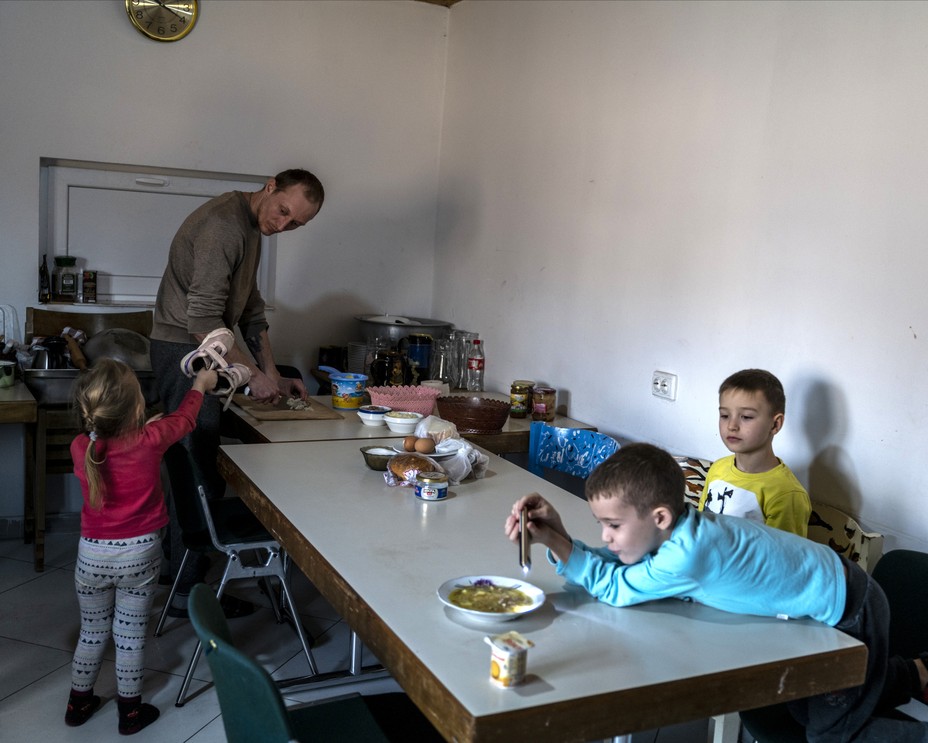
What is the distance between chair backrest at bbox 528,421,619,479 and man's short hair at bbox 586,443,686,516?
4.57 ft

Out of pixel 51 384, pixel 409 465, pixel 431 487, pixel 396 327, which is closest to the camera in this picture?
pixel 431 487

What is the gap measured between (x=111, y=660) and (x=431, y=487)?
4.33 feet

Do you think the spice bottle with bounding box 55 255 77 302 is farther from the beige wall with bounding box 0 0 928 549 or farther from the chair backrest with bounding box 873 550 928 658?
the chair backrest with bounding box 873 550 928 658

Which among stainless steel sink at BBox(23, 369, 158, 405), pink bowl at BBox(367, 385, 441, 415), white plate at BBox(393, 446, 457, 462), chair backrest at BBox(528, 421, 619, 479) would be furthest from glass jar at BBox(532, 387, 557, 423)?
stainless steel sink at BBox(23, 369, 158, 405)

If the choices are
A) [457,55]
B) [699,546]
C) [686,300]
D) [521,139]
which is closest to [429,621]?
[699,546]

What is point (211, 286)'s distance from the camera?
9.43 feet

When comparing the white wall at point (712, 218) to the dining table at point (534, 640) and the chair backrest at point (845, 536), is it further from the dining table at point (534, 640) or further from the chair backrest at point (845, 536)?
the dining table at point (534, 640)

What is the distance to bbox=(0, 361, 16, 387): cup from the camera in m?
3.35

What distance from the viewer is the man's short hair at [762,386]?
221cm

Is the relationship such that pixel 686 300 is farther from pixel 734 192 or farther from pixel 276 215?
pixel 276 215

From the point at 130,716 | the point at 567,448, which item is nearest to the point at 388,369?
the point at 567,448

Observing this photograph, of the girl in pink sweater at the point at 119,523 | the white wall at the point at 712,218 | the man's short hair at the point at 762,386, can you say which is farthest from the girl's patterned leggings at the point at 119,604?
the white wall at the point at 712,218

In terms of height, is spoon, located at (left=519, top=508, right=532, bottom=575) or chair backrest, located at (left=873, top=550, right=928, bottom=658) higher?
spoon, located at (left=519, top=508, right=532, bottom=575)

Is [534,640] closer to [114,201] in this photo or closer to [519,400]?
[519,400]
